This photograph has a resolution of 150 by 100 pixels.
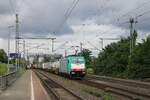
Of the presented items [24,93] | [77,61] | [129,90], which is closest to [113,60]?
[77,61]

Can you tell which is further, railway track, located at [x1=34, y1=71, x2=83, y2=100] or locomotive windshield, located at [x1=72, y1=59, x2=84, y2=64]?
locomotive windshield, located at [x1=72, y1=59, x2=84, y2=64]

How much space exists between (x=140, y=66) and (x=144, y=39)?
394 centimetres

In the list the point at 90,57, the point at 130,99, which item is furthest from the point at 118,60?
the point at 90,57

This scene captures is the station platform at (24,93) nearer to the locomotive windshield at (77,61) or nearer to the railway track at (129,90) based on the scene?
the railway track at (129,90)

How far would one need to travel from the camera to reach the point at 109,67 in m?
59.8

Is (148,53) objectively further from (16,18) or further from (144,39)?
(16,18)

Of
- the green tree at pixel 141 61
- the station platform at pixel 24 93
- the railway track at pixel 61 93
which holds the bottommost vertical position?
the railway track at pixel 61 93

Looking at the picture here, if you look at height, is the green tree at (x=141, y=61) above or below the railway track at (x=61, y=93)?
above

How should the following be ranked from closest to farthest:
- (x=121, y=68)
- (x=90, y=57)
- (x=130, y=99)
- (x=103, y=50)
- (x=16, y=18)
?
(x=130, y=99) → (x=16, y=18) → (x=121, y=68) → (x=103, y=50) → (x=90, y=57)

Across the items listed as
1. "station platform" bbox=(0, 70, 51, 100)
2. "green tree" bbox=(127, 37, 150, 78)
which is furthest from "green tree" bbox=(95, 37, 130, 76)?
"station platform" bbox=(0, 70, 51, 100)

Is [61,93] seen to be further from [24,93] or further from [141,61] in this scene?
[141,61]

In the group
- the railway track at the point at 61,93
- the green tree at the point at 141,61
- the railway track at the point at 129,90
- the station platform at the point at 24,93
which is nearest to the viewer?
the station platform at the point at 24,93

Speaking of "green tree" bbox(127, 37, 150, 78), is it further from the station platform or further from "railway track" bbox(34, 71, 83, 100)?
the station platform

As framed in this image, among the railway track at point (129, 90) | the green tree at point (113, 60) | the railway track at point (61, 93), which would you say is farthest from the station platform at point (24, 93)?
the green tree at point (113, 60)
